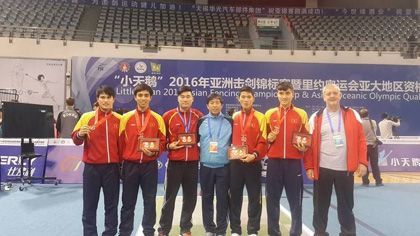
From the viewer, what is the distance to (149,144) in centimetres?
334

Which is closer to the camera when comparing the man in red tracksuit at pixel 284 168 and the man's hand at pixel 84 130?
the man's hand at pixel 84 130

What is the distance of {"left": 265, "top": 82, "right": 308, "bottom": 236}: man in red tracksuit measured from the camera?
3.54 meters

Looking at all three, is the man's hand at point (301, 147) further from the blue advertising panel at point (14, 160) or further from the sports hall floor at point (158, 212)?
the blue advertising panel at point (14, 160)

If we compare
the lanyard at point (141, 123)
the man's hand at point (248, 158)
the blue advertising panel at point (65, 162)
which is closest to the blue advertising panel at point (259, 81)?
the blue advertising panel at point (65, 162)

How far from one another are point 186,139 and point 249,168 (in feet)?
2.57

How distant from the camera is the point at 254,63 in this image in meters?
12.6

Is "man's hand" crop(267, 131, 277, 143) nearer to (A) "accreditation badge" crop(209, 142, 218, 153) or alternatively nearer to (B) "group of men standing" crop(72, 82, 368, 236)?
(B) "group of men standing" crop(72, 82, 368, 236)

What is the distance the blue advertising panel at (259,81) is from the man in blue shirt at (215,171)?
861 cm

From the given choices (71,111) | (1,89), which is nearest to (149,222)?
(71,111)

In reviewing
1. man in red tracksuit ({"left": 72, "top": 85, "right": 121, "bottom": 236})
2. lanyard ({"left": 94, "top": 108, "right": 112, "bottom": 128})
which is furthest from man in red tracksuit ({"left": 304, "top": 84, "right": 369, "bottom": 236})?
lanyard ({"left": 94, "top": 108, "right": 112, "bottom": 128})

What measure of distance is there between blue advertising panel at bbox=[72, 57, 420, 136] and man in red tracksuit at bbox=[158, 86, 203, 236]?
8.56 m

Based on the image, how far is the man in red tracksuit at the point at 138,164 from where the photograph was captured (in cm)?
340

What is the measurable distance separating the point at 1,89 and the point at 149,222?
424 inches

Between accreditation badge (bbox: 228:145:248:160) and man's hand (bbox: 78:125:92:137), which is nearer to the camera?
man's hand (bbox: 78:125:92:137)
